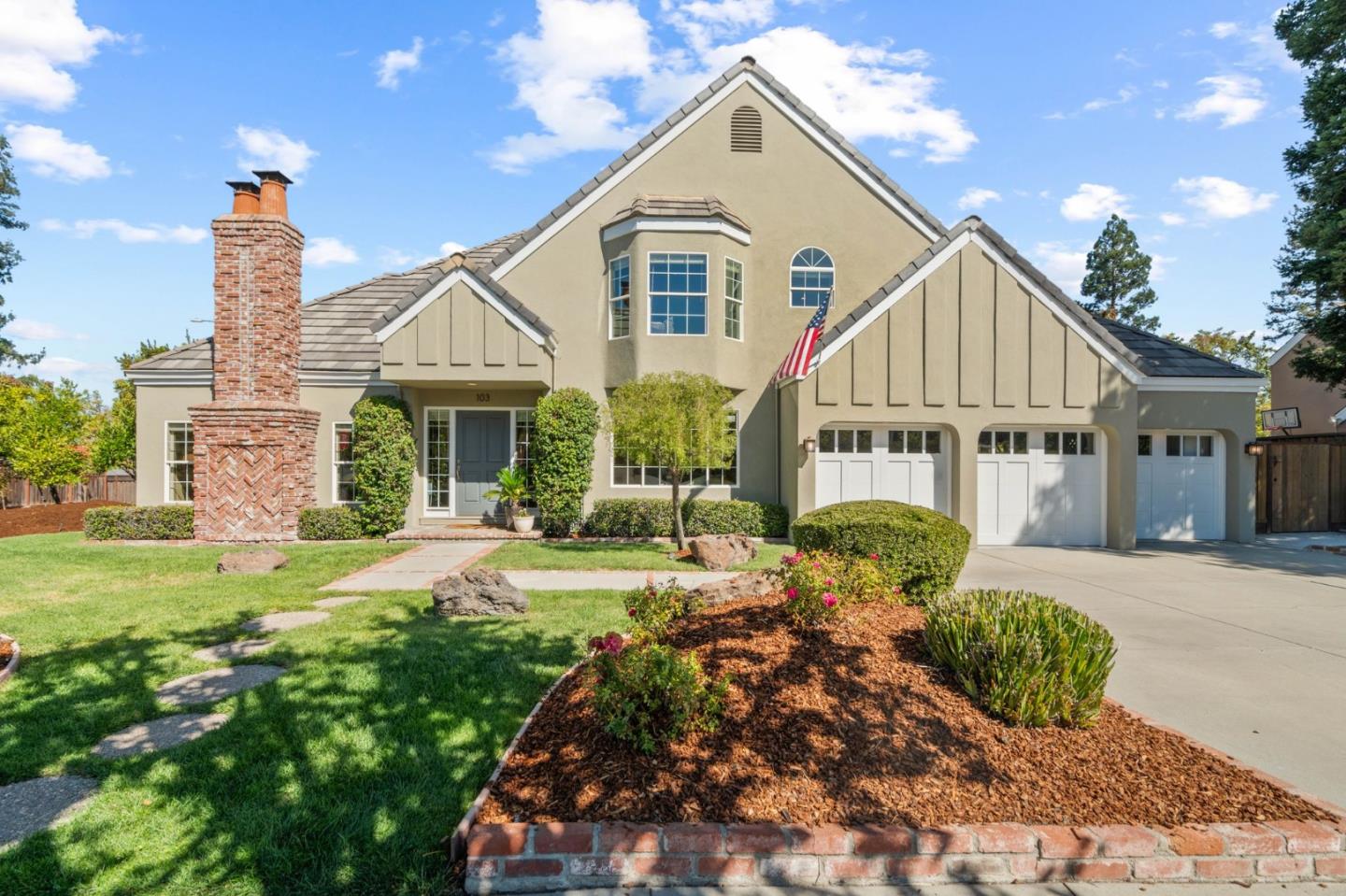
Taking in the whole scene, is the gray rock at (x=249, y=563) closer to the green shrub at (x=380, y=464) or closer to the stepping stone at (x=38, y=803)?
the green shrub at (x=380, y=464)

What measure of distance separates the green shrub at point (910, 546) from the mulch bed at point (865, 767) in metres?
2.40

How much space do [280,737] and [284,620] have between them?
11.8ft

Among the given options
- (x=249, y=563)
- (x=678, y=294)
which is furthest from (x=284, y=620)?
(x=678, y=294)

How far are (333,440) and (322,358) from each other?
2014mm

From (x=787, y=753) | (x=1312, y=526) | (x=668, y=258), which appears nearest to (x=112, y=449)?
(x=668, y=258)

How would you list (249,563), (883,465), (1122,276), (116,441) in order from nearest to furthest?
1. (249,563)
2. (883,465)
3. (116,441)
4. (1122,276)

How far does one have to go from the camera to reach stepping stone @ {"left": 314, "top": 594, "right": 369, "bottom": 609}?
26.3ft

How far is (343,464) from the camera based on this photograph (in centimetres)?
1554

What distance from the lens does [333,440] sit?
50.7 feet

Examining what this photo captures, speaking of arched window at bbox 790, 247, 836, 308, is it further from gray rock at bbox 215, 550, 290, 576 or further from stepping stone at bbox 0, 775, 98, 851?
stepping stone at bbox 0, 775, 98, 851

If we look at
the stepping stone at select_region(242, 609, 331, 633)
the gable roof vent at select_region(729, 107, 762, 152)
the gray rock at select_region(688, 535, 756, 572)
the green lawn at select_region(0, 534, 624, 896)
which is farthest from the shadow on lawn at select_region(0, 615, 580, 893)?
the gable roof vent at select_region(729, 107, 762, 152)

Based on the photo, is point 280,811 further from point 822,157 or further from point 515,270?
point 822,157

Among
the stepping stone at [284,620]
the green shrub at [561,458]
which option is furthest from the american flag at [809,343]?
the stepping stone at [284,620]

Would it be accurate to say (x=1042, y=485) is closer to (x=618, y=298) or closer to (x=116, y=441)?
(x=618, y=298)
